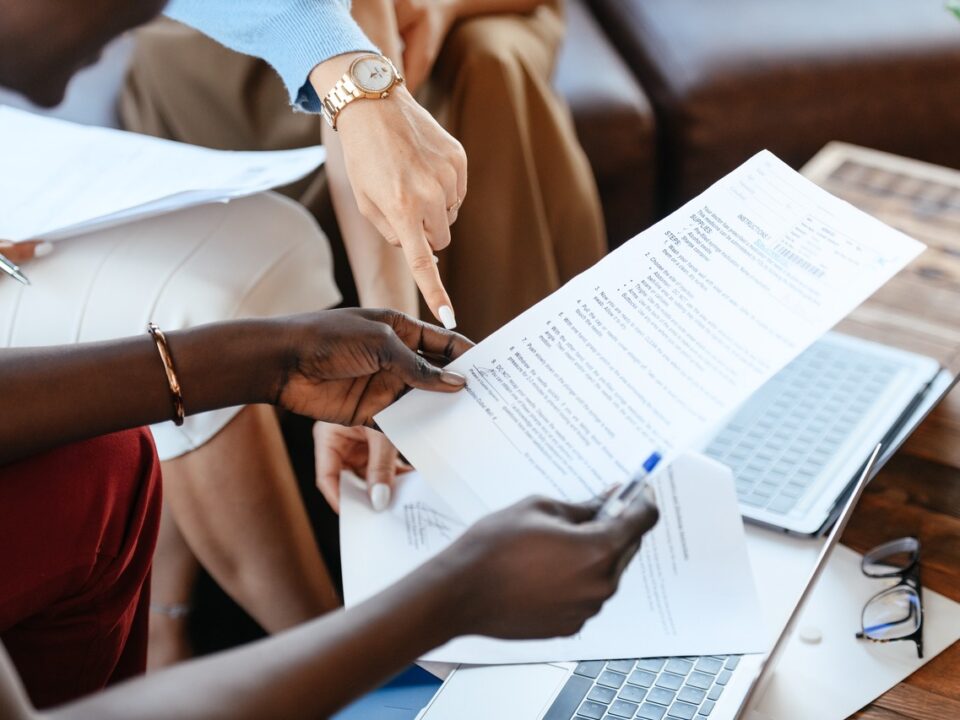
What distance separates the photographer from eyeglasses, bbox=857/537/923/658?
81cm

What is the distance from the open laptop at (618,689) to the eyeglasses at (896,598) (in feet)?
0.30

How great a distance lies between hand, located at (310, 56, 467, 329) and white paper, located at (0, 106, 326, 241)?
160 millimetres

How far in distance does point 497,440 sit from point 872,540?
1.28 ft

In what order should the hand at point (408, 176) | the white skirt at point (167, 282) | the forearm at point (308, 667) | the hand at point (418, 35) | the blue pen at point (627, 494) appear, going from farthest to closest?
the hand at point (418, 35)
the white skirt at point (167, 282)
the hand at point (408, 176)
the blue pen at point (627, 494)
the forearm at point (308, 667)

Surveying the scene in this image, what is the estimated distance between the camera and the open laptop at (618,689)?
726 mm

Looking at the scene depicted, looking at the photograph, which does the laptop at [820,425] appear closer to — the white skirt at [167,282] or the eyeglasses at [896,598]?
the eyeglasses at [896,598]

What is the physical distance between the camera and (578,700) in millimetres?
739

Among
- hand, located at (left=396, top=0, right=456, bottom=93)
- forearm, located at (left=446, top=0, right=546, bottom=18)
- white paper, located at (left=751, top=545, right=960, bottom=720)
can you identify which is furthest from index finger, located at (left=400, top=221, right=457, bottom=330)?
forearm, located at (left=446, top=0, right=546, bottom=18)

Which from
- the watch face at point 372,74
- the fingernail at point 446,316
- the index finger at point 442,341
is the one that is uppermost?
the watch face at point 372,74

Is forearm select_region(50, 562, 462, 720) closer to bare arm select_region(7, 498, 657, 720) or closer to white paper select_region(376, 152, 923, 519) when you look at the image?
bare arm select_region(7, 498, 657, 720)

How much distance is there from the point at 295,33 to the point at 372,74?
0.38 feet

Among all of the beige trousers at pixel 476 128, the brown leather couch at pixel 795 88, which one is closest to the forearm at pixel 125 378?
the beige trousers at pixel 476 128

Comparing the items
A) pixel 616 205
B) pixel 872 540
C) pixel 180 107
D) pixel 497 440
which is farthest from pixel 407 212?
pixel 616 205

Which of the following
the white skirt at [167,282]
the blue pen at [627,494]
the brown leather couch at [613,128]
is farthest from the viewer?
the brown leather couch at [613,128]
